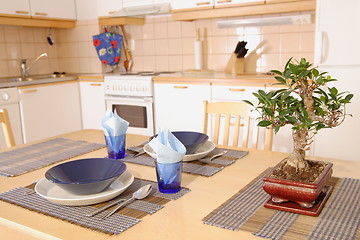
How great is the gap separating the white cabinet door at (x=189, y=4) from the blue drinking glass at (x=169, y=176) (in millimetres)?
2532

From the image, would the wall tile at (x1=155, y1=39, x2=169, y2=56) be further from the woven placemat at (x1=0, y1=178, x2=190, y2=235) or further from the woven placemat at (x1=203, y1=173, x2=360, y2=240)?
the woven placemat at (x1=203, y1=173, x2=360, y2=240)

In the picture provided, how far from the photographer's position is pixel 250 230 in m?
0.85

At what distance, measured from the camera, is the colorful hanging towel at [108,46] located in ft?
13.4

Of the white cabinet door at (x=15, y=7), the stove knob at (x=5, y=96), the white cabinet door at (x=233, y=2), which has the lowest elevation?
the stove knob at (x=5, y=96)

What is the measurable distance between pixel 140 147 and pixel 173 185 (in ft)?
1.81

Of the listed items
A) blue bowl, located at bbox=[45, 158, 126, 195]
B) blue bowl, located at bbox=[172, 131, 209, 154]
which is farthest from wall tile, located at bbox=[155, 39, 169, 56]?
blue bowl, located at bbox=[45, 158, 126, 195]

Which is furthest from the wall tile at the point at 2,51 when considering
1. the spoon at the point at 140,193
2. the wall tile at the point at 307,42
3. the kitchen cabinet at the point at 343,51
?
the spoon at the point at 140,193

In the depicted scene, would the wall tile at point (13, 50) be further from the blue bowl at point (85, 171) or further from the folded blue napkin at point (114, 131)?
the blue bowl at point (85, 171)

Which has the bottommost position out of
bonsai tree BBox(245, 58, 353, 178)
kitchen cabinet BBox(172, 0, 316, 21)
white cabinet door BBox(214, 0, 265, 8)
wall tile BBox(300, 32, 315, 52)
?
bonsai tree BBox(245, 58, 353, 178)

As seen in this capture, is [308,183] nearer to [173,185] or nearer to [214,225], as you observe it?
[214,225]

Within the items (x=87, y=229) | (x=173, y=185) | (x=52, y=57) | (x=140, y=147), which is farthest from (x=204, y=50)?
(x=87, y=229)

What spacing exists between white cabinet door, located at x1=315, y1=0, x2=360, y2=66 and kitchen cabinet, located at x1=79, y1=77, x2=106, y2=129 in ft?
7.20

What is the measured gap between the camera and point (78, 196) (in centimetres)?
105

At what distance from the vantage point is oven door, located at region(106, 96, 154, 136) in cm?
359
